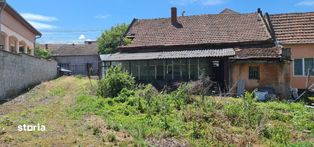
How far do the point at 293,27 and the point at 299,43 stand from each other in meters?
2.33

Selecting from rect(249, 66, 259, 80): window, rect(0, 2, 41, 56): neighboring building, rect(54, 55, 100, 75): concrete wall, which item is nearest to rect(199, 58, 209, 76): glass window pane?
rect(249, 66, 259, 80): window

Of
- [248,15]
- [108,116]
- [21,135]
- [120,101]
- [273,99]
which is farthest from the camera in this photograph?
[248,15]

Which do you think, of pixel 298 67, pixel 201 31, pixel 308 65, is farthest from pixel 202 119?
pixel 201 31

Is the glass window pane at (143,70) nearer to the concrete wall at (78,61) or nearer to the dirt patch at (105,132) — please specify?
the dirt patch at (105,132)

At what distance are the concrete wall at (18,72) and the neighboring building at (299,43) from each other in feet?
56.7

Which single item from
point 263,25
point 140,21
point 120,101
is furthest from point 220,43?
point 120,101

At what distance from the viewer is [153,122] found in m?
14.1

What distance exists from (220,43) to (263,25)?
3.74 m

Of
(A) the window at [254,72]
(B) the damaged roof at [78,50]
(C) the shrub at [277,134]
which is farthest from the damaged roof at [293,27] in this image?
(B) the damaged roof at [78,50]

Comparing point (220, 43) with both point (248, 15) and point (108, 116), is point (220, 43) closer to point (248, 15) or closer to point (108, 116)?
point (248, 15)

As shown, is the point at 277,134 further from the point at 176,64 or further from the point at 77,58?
the point at 77,58

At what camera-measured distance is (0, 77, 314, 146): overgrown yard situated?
11.7 m

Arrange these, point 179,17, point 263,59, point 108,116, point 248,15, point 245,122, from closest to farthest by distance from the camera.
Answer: point 245,122 → point 108,116 → point 263,59 → point 248,15 → point 179,17

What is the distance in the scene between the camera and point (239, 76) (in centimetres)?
2625
